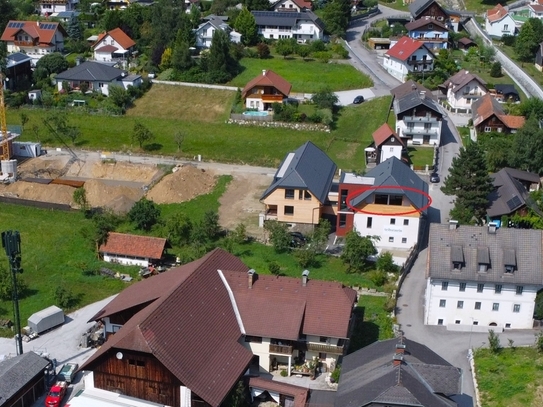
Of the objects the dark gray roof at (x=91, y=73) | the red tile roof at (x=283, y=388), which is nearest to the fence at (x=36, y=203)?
the dark gray roof at (x=91, y=73)

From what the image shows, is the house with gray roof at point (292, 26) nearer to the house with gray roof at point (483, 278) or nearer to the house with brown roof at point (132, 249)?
the house with brown roof at point (132, 249)

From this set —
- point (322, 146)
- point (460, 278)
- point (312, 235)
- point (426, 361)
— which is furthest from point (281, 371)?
point (322, 146)

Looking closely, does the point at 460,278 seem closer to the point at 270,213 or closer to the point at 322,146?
the point at 270,213

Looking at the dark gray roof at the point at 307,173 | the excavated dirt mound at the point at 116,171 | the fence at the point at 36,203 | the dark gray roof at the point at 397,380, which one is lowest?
the dark gray roof at the point at 397,380

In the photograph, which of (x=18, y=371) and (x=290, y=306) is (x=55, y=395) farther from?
(x=290, y=306)

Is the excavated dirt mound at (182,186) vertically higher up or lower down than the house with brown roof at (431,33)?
lower down

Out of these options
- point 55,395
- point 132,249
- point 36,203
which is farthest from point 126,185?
point 55,395
